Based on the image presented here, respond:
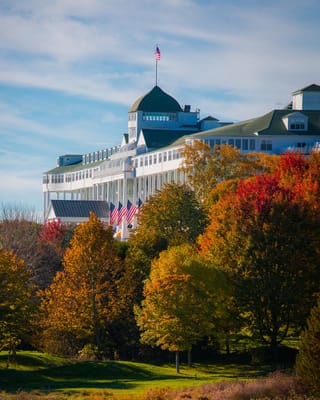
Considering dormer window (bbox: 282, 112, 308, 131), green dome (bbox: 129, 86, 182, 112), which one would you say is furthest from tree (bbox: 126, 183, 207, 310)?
green dome (bbox: 129, 86, 182, 112)

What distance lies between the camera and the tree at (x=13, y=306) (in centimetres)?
7300

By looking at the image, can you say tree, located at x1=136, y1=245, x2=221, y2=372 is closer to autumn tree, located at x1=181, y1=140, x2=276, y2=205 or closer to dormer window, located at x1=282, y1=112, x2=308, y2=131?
autumn tree, located at x1=181, y1=140, x2=276, y2=205

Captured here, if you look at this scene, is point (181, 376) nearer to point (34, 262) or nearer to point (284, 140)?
point (34, 262)

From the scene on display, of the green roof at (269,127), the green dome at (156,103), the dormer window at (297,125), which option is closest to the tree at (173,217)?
the green roof at (269,127)

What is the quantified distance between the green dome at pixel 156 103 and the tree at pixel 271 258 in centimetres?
12047

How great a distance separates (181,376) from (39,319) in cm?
1532

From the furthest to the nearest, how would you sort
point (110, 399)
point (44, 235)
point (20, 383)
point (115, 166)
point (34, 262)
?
point (115, 166)
point (44, 235)
point (34, 262)
point (20, 383)
point (110, 399)

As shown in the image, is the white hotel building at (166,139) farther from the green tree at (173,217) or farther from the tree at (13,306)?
the tree at (13,306)

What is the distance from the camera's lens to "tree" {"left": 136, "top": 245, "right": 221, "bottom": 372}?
72.1m

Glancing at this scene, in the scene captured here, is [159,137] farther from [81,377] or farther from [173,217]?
[81,377]

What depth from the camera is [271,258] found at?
71625 mm

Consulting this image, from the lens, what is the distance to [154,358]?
7750cm

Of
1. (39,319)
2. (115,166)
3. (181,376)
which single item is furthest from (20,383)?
(115,166)

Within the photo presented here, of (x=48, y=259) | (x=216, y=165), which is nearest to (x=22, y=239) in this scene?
(x=48, y=259)
